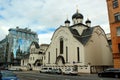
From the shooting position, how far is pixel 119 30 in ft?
121

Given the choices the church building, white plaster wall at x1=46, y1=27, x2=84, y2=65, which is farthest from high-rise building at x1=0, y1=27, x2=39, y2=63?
the church building

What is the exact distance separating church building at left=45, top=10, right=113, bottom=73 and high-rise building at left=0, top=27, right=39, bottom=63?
169 ft

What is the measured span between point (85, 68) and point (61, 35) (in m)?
17.4

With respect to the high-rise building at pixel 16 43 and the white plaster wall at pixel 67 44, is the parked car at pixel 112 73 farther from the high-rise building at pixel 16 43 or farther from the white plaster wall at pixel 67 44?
the high-rise building at pixel 16 43

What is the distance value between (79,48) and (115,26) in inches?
732

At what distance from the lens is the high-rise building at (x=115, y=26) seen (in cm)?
3631

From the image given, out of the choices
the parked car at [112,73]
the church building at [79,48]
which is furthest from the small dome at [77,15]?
the parked car at [112,73]

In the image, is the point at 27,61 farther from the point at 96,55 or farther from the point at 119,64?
the point at 119,64

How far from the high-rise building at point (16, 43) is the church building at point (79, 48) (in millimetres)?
51500

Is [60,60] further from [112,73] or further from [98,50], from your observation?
[112,73]

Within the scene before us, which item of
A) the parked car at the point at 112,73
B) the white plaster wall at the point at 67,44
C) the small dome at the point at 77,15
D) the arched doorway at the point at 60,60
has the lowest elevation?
the parked car at the point at 112,73

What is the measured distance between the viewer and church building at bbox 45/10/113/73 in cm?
5362

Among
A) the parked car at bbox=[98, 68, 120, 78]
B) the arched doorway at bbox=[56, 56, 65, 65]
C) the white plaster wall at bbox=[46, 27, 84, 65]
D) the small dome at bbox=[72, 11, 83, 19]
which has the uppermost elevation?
the small dome at bbox=[72, 11, 83, 19]

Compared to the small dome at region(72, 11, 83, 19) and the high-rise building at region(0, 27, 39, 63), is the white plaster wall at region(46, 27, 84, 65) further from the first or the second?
the high-rise building at region(0, 27, 39, 63)
